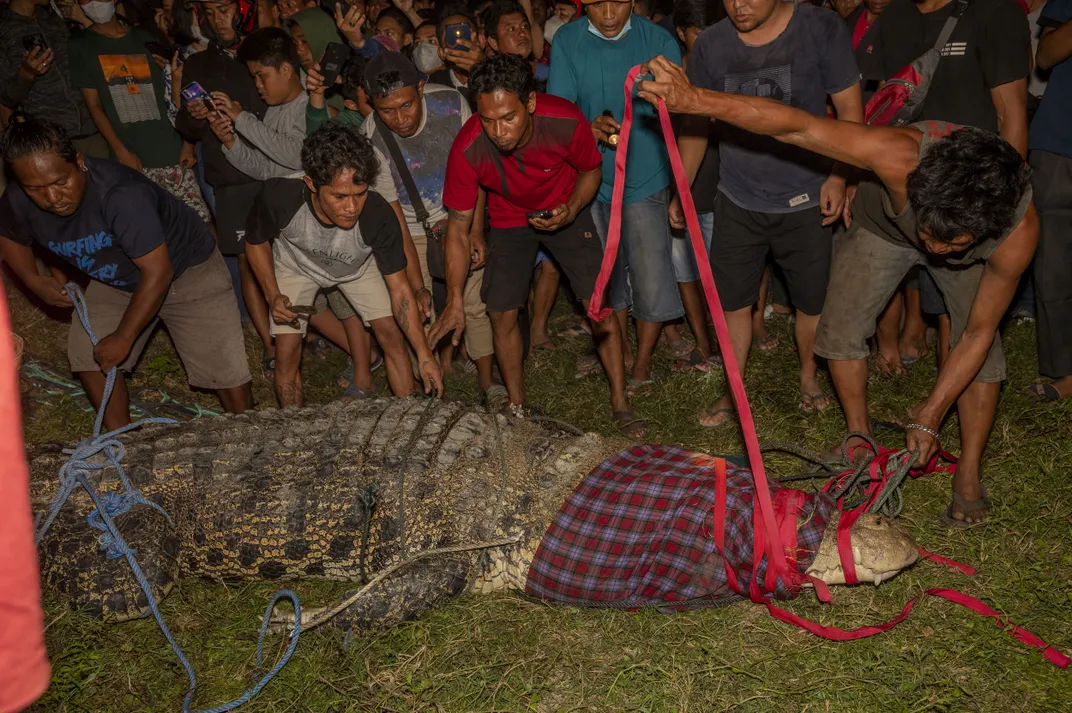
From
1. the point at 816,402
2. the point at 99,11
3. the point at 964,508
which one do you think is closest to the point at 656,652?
the point at 964,508

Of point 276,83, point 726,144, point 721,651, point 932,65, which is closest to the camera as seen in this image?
point 721,651

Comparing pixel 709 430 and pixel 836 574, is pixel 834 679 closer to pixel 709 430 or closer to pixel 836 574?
pixel 836 574

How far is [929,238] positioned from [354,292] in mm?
2839

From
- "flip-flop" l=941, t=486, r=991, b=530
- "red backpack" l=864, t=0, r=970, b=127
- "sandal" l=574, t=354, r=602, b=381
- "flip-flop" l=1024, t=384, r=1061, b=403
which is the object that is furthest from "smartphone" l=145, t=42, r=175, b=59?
A: "flip-flop" l=1024, t=384, r=1061, b=403

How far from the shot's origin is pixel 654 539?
2955 millimetres

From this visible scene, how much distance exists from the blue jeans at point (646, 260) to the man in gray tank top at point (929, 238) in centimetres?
99

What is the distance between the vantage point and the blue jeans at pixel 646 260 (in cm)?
440

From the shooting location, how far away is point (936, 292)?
13.7ft

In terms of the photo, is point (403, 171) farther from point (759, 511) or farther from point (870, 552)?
point (870, 552)

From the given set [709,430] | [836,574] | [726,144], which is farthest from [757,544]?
[726,144]

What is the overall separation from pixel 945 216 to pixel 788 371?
6.67 feet

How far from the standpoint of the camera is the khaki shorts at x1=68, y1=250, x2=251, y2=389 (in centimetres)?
423

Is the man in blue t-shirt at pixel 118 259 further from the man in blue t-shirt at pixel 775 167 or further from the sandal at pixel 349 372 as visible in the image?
the man in blue t-shirt at pixel 775 167

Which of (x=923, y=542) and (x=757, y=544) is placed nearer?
(x=757, y=544)
